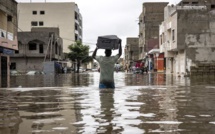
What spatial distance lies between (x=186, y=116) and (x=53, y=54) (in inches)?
2656

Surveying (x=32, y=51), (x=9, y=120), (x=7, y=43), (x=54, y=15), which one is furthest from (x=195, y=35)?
(x=54, y=15)

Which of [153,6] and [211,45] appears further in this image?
[153,6]

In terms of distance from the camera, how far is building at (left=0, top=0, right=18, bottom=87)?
1480 inches

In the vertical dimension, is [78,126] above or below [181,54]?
below

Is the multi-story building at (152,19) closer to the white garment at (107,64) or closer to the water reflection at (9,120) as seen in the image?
the white garment at (107,64)

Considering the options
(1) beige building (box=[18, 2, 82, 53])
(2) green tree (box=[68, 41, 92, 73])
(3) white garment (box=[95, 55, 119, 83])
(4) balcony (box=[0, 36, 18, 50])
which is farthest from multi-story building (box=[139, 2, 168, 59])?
(3) white garment (box=[95, 55, 119, 83])

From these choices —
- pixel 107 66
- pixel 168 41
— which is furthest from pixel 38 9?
pixel 107 66

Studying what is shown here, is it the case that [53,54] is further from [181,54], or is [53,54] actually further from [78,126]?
[78,126]

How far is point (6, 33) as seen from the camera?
38.8 meters

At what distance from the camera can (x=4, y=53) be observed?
1513 inches

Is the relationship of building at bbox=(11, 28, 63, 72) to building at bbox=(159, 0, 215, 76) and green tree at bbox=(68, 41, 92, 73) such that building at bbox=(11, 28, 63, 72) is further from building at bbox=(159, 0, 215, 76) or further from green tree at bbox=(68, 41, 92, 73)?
building at bbox=(159, 0, 215, 76)

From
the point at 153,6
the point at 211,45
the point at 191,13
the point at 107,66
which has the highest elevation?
the point at 153,6

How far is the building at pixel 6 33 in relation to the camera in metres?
37.6

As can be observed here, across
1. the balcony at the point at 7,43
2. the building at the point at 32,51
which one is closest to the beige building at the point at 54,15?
the building at the point at 32,51
